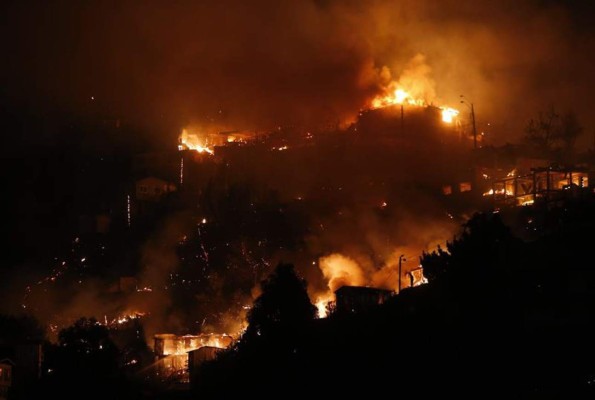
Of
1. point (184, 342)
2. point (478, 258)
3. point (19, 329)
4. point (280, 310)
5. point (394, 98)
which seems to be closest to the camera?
point (478, 258)

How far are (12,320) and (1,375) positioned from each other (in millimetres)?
10047

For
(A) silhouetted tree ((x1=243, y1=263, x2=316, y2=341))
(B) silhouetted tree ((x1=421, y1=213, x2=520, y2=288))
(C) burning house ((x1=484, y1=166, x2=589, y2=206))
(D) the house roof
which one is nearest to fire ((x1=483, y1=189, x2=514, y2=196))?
(C) burning house ((x1=484, y1=166, x2=589, y2=206))

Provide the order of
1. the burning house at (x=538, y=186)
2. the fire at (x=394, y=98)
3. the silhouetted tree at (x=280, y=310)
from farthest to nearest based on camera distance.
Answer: the fire at (x=394, y=98), the burning house at (x=538, y=186), the silhouetted tree at (x=280, y=310)

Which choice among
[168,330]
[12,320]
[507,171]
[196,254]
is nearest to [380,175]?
[507,171]

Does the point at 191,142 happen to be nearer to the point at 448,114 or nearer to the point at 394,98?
the point at 394,98

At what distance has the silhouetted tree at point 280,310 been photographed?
28469 millimetres

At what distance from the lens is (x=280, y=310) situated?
2927 cm

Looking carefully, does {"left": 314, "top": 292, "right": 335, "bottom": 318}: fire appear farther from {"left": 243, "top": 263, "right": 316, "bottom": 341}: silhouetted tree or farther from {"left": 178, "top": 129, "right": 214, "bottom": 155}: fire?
{"left": 178, "top": 129, "right": 214, "bottom": 155}: fire

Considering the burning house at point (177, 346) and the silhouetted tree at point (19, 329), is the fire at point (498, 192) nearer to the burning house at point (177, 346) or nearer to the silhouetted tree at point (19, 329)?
the burning house at point (177, 346)

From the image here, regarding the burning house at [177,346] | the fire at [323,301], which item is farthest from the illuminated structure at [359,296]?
the burning house at [177,346]

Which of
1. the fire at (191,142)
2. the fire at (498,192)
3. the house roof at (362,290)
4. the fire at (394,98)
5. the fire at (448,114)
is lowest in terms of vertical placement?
the house roof at (362,290)

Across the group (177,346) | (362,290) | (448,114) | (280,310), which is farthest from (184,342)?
(448,114)

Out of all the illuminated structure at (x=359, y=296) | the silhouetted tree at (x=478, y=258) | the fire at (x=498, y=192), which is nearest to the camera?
the silhouetted tree at (x=478, y=258)

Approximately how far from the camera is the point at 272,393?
86.1 feet
